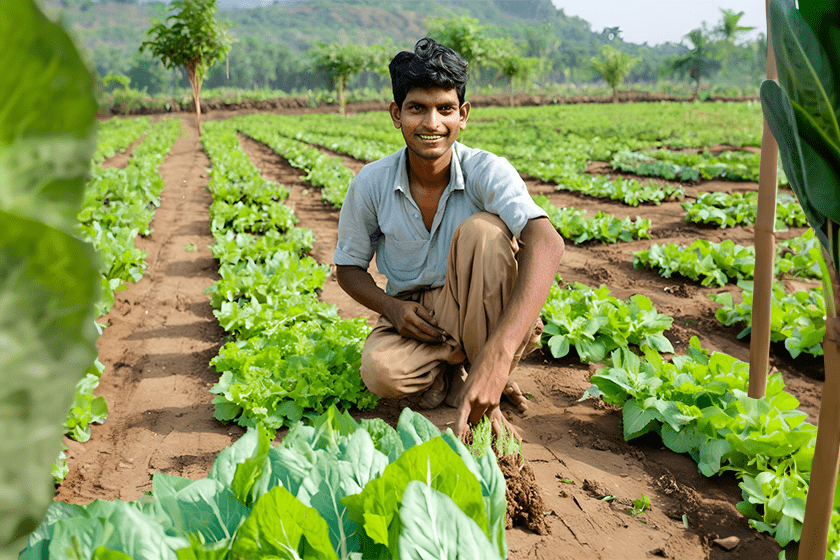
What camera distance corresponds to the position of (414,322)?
8.61ft

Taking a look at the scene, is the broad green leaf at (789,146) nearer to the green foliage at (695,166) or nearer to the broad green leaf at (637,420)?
the broad green leaf at (637,420)

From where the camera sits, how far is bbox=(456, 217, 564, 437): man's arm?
2.03m

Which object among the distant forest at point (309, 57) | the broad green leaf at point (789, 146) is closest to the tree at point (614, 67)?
the distant forest at point (309, 57)

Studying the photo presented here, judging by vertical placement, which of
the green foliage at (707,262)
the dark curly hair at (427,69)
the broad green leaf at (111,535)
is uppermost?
the dark curly hair at (427,69)

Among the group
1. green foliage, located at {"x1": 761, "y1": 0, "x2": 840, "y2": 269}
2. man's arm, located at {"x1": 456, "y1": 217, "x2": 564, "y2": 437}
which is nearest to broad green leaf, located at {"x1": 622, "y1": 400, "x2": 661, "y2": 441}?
man's arm, located at {"x1": 456, "y1": 217, "x2": 564, "y2": 437}

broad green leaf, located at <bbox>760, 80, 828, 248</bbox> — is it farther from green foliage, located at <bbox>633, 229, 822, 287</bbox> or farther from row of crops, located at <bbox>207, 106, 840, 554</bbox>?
green foliage, located at <bbox>633, 229, 822, 287</bbox>

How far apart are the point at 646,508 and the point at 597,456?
Answer: 37 centimetres

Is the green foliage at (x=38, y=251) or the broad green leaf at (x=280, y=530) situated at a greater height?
the green foliage at (x=38, y=251)

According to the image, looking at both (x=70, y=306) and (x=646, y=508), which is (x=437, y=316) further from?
(x=70, y=306)

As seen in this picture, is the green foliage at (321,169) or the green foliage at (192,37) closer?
the green foliage at (321,169)

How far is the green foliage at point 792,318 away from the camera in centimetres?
340

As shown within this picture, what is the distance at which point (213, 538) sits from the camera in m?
1.26

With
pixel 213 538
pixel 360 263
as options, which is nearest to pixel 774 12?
pixel 213 538

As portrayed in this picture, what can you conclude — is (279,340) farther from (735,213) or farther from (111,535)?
(735,213)
